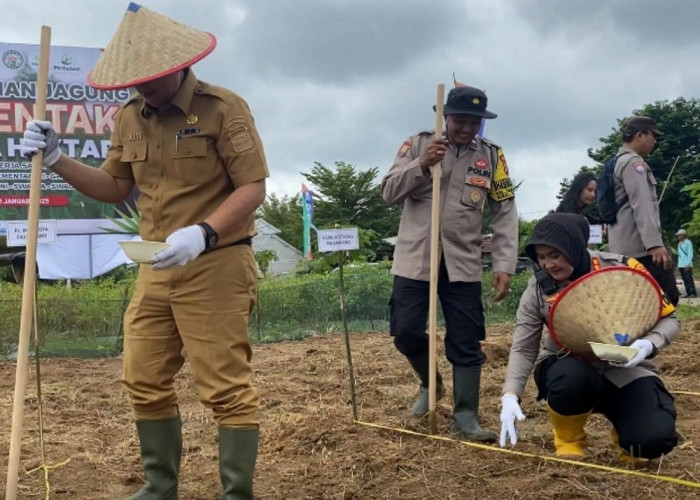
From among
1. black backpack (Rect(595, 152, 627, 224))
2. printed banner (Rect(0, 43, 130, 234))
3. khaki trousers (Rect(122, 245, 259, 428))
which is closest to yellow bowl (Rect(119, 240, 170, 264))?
khaki trousers (Rect(122, 245, 259, 428))

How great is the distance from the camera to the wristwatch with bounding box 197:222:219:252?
99.0 inches

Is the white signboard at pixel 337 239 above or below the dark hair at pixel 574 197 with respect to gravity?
below

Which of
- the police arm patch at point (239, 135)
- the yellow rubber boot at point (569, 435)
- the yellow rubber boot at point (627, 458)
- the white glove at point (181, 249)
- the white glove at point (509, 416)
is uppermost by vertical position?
the police arm patch at point (239, 135)

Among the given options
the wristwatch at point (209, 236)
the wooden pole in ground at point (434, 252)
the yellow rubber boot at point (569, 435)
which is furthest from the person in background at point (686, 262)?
the wristwatch at point (209, 236)

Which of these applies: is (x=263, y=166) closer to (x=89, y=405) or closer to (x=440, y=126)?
(x=440, y=126)

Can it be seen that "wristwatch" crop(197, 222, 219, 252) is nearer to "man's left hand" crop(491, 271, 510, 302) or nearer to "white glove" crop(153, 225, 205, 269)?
"white glove" crop(153, 225, 205, 269)

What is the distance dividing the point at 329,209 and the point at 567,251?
40.1 metres

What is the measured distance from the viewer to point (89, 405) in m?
5.26

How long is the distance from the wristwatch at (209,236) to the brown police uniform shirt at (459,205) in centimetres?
152

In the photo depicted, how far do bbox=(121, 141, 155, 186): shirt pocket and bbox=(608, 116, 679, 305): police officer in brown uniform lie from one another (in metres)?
3.20

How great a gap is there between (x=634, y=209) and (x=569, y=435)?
2.06 metres

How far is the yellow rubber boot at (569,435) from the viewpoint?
330 centimetres

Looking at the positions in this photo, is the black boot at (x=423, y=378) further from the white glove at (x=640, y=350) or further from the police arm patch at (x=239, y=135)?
the police arm patch at (x=239, y=135)

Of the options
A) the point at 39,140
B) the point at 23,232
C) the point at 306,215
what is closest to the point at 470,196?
the point at 39,140
